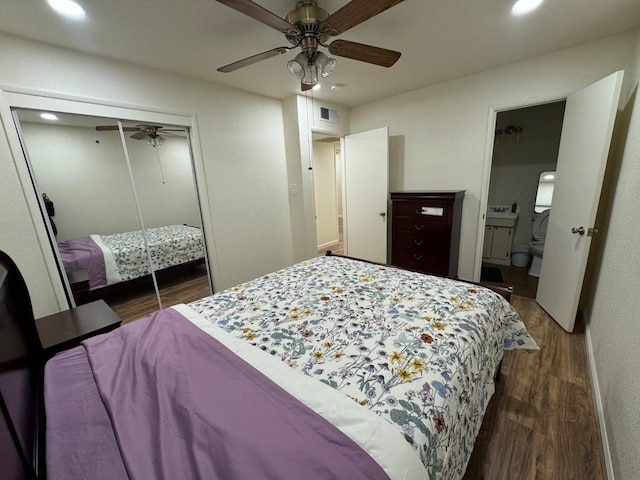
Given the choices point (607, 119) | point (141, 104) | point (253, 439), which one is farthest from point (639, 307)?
point (141, 104)

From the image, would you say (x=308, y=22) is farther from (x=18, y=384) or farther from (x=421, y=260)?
(x=421, y=260)

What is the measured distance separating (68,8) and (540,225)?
494 centimetres

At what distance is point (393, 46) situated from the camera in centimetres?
202

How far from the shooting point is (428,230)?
116 inches

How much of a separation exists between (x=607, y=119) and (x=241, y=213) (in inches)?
125

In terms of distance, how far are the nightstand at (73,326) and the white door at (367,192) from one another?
284cm

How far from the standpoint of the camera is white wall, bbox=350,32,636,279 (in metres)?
2.18

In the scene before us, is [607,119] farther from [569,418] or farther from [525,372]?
[569,418]

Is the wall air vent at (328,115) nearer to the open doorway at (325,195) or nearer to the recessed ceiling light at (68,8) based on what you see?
the open doorway at (325,195)

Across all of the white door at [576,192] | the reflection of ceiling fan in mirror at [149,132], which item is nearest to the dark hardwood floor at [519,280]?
the white door at [576,192]

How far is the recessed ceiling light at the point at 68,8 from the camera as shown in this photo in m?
1.39

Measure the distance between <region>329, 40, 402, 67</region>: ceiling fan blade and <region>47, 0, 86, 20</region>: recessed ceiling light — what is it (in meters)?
1.40

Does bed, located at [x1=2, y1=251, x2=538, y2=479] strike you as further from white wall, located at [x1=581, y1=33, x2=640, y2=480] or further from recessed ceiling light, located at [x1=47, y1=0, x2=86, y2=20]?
recessed ceiling light, located at [x1=47, y1=0, x2=86, y2=20]

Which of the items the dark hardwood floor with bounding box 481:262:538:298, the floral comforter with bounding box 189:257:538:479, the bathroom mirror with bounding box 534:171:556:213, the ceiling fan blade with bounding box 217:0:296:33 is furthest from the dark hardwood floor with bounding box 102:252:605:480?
the ceiling fan blade with bounding box 217:0:296:33
